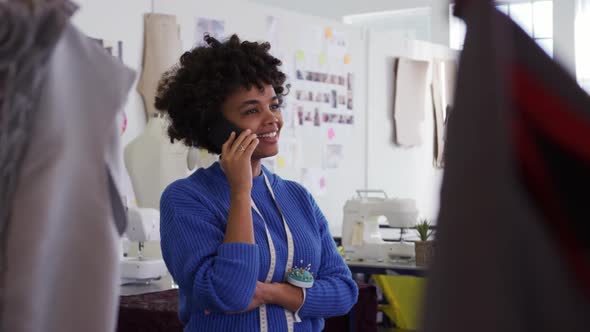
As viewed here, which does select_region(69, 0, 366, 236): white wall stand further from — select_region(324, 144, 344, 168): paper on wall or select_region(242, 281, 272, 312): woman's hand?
select_region(242, 281, 272, 312): woman's hand

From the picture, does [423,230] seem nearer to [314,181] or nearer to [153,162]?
[153,162]

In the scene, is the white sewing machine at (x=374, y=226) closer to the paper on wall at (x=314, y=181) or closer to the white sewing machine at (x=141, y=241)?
the white sewing machine at (x=141, y=241)

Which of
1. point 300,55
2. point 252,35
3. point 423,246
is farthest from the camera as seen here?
point 300,55

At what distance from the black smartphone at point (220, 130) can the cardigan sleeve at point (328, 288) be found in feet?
0.89

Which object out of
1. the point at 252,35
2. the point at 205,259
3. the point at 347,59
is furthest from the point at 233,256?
the point at 347,59

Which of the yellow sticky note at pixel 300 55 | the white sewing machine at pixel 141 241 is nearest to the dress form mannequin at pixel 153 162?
the white sewing machine at pixel 141 241

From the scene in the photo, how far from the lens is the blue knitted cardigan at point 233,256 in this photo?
1854mm

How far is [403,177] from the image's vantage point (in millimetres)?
6852

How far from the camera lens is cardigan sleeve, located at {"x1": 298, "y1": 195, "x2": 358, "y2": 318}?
6.52ft

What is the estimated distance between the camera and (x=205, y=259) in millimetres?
1904

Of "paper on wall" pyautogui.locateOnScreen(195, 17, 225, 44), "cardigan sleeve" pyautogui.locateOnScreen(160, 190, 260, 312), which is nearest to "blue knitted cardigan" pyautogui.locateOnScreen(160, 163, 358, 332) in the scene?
"cardigan sleeve" pyautogui.locateOnScreen(160, 190, 260, 312)

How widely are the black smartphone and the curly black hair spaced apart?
15 millimetres

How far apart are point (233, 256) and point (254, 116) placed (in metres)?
0.42

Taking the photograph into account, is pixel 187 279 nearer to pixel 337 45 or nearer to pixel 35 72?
pixel 35 72
